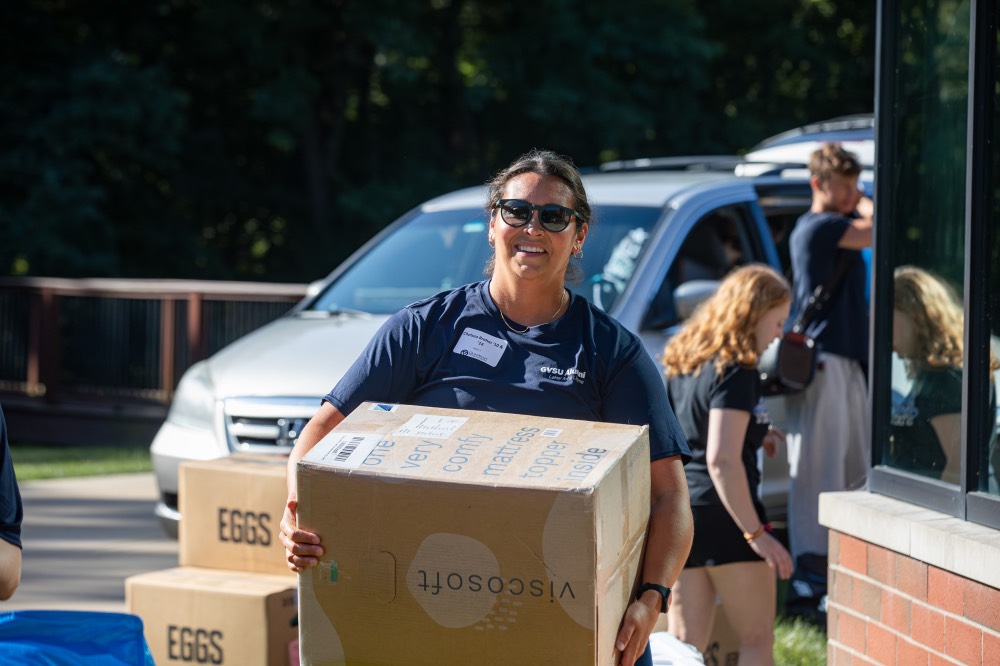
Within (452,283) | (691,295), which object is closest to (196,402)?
(452,283)

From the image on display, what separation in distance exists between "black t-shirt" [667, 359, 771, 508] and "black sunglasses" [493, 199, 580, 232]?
4.88ft

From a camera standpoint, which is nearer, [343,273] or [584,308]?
[584,308]

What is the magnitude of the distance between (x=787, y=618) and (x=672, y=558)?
11.9 ft

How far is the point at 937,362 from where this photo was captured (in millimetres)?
4176

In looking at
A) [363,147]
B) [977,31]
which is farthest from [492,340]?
[363,147]

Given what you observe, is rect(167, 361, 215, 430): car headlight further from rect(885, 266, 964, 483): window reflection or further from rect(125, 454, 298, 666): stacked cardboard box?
rect(885, 266, 964, 483): window reflection

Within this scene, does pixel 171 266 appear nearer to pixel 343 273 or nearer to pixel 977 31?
pixel 343 273

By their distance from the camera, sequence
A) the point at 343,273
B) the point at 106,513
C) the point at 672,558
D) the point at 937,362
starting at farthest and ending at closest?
1. the point at 106,513
2. the point at 343,273
3. the point at 937,362
4. the point at 672,558

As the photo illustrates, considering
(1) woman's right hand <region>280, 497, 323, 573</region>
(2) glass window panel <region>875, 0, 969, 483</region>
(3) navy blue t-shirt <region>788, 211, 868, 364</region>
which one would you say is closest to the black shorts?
(2) glass window panel <region>875, 0, 969, 483</region>

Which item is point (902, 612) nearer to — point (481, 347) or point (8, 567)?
point (481, 347)

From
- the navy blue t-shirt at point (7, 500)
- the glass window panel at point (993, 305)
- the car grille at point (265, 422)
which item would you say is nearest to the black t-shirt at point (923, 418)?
the glass window panel at point (993, 305)

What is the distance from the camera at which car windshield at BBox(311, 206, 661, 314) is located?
6.46 metres

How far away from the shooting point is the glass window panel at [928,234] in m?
4.01

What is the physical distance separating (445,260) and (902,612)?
146 inches
